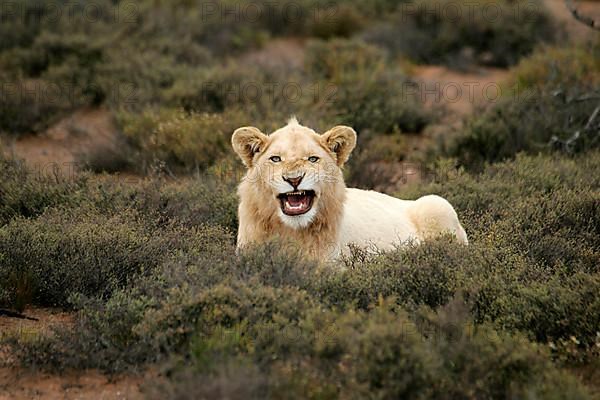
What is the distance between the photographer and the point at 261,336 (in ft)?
15.9

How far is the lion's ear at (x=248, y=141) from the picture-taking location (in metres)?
6.25

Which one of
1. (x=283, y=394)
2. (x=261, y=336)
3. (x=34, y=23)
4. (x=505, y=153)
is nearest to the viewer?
(x=283, y=394)

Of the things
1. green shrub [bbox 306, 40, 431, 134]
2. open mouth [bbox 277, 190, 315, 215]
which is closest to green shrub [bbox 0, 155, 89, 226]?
open mouth [bbox 277, 190, 315, 215]

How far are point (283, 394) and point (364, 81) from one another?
927 centimetres

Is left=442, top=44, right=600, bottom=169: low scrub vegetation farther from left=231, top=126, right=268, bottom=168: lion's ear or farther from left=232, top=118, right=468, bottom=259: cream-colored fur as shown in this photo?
left=231, top=126, right=268, bottom=168: lion's ear

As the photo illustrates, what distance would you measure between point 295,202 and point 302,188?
156mm

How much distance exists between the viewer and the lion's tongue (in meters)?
5.96

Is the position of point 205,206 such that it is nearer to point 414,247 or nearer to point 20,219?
point 20,219

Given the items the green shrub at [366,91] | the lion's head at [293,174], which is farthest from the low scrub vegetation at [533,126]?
the lion's head at [293,174]

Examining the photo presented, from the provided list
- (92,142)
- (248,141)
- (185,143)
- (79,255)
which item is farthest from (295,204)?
(92,142)

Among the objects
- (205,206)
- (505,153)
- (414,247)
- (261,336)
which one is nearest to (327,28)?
(505,153)

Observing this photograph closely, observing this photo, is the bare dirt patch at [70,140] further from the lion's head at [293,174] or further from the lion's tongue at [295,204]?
the lion's tongue at [295,204]

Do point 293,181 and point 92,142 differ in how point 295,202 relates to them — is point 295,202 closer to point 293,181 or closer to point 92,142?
point 293,181

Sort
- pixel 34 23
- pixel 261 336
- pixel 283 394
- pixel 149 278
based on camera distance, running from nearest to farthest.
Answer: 1. pixel 283 394
2. pixel 261 336
3. pixel 149 278
4. pixel 34 23
